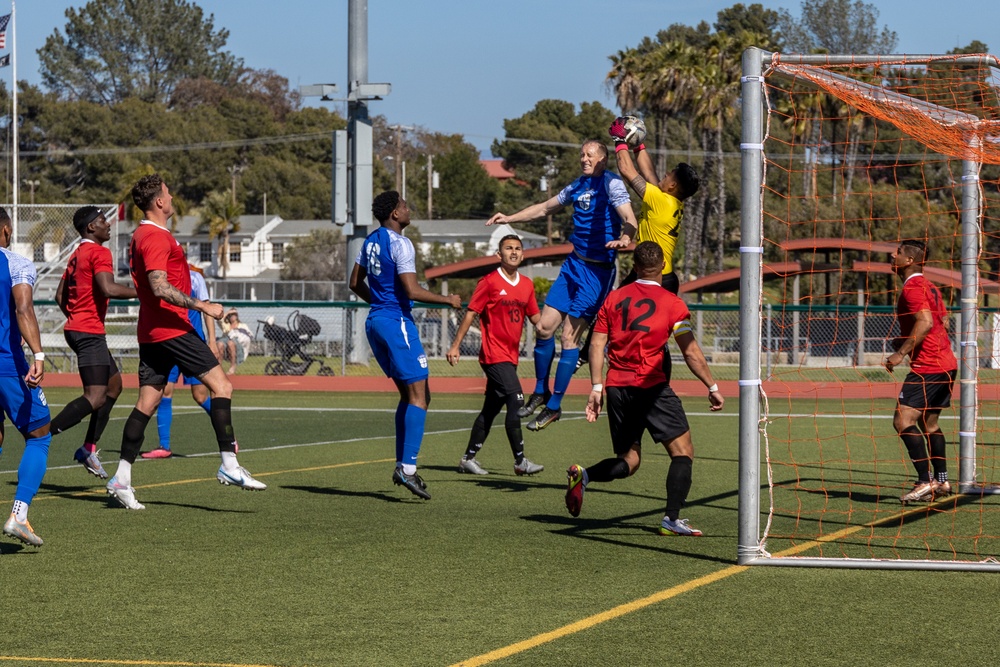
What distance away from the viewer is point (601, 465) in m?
8.75

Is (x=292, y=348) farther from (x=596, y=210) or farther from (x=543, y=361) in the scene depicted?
(x=596, y=210)

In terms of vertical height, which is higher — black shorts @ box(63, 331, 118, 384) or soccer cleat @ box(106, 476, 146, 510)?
black shorts @ box(63, 331, 118, 384)

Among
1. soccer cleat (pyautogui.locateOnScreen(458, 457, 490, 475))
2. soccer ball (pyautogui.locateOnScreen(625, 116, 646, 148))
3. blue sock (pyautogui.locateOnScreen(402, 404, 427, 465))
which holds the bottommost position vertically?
soccer cleat (pyautogui.locateOnScreen(458, 457, 490, 475))

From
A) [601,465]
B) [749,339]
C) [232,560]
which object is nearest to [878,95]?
[749,339]

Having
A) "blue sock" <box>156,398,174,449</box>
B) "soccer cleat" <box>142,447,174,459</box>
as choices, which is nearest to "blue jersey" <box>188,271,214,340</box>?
"blue sock" <box>156,398,174,449</box>

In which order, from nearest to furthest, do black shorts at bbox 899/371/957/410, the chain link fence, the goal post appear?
the goal post → black shorts at bbox 899/371/957/410 → the chain link fence

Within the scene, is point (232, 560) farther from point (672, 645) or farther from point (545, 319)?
point (545, 319)

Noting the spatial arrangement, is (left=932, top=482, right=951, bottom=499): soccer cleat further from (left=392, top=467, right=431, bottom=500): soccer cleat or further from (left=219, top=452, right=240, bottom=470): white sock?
(left=219, top=452, right=240, bottom=470): white sock

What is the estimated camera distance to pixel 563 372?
11516mm

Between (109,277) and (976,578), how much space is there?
22.6ft

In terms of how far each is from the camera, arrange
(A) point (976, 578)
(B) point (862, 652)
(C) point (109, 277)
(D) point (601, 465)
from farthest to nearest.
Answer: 1. (C) point (109, 277)
2. (D) point (601, 465)
3. (A) point (976, 578)
4. (B) point (862, 652)

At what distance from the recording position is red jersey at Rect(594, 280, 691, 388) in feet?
27.6

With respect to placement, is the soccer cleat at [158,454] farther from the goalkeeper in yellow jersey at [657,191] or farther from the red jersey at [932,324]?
the red jersey at [932,324]

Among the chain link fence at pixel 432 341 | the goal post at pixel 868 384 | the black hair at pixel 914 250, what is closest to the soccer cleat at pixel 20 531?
the goal post at pixel 868 384
